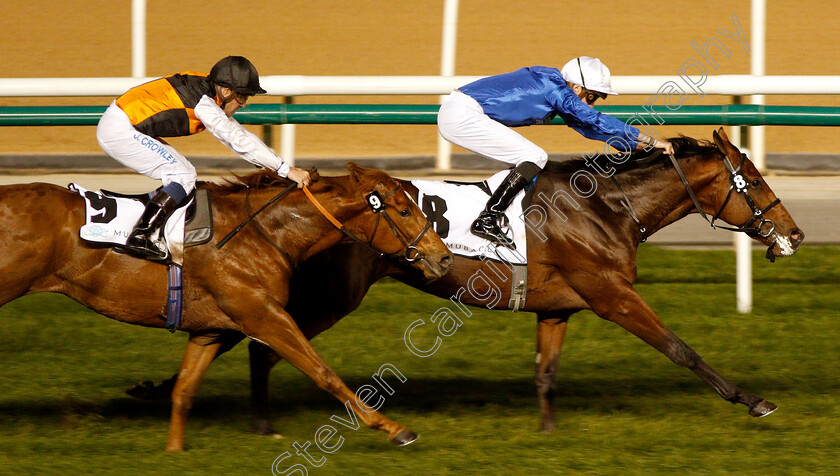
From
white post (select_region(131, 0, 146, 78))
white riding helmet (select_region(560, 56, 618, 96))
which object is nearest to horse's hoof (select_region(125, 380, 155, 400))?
white riding helmet (select_region(560, 56, 618, 96))

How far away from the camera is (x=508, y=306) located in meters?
4.98

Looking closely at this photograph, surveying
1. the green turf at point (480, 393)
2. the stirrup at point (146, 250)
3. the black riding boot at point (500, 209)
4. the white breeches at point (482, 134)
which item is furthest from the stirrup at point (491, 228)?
the stirrup at point (146, 250)

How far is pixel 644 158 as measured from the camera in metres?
5.15

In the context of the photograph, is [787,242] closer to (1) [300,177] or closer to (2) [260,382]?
(1) [300,177]

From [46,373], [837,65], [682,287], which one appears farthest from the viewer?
[837,65]

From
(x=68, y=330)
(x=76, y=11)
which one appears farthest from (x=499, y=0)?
(x=68, y=330)

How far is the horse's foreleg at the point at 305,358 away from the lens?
4.30 metres

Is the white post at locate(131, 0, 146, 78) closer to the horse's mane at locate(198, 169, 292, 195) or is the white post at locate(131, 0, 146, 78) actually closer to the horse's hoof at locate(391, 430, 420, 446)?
the horse's mane at locate(198, 169, 292, 195)

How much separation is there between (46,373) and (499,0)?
13.1m

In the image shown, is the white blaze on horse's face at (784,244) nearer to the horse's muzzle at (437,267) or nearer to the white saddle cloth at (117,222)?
the horse's muzzle at (437,267)

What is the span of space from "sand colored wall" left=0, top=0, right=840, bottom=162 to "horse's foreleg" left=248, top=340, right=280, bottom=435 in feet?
23.6

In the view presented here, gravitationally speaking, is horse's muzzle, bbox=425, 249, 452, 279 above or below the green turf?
above

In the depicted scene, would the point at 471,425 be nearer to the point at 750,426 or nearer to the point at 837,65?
the point at 750,426

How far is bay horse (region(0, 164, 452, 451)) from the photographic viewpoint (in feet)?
14.2
